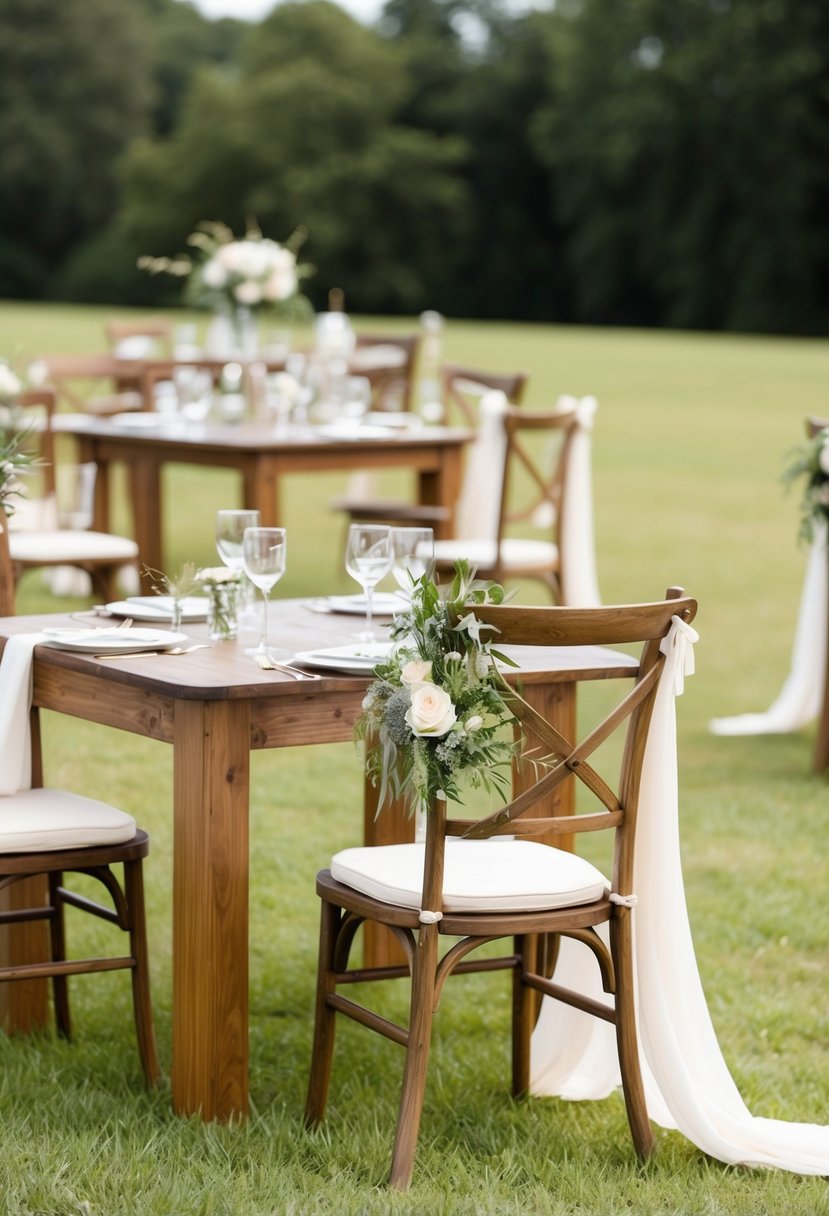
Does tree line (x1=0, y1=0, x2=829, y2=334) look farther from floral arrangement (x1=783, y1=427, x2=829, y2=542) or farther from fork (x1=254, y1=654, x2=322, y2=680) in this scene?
fork (x1=254, y1=654, x2=322, y2=680)

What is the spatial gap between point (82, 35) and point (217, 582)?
49638 millimetres

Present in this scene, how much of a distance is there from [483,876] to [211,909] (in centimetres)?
53

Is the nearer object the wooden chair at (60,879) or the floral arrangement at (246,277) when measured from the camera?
the wooden chair at (60,879)

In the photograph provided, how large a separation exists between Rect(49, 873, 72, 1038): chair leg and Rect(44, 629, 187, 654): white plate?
52 cm

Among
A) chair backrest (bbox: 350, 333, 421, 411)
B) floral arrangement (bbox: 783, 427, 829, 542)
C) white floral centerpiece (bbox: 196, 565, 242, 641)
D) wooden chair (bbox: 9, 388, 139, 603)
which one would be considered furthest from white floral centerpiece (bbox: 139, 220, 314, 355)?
white floral centerpiece (bbox: 196, 565, 242, 641)

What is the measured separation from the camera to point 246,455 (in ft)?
27.5

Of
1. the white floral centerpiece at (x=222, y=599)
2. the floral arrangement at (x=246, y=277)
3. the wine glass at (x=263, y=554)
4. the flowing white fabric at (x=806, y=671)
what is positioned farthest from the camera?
the floral arrangement at (x=246, y=277)

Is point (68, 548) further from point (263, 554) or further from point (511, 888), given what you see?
point (511, 888)

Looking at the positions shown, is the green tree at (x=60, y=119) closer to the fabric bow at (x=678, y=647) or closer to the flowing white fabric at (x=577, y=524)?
the flowing white fabric at (x=577, y=524)

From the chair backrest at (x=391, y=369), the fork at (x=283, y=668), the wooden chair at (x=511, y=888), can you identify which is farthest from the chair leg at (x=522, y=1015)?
the chair backrest at (x=391, y=369)

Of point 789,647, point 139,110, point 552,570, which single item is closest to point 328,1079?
point 552,570

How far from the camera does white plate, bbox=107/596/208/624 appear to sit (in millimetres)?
4145

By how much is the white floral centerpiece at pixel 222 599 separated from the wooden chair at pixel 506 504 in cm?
385

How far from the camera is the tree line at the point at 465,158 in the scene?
1731 inches
